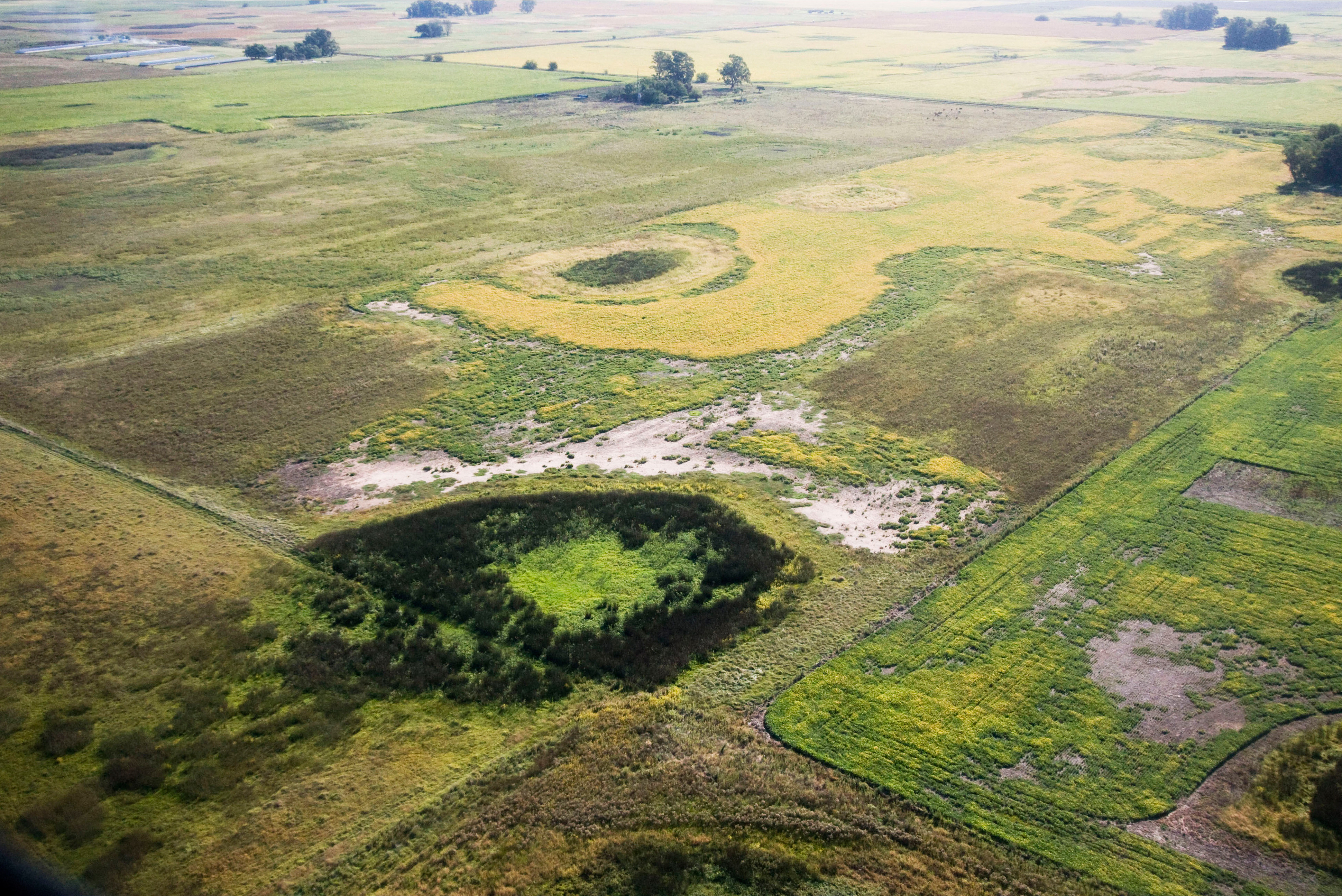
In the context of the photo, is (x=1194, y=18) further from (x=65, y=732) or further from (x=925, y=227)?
(x=65, y=732)

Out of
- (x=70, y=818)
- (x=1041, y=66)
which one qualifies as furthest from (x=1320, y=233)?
(x=1041, y=66)

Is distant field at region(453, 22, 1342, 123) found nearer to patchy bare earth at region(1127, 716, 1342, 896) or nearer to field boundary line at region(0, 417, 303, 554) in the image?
patchy bare earth at region(1127, 716, 1342, 896)

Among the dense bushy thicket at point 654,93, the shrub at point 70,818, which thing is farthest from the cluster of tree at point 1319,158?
the shrub at point 70,818

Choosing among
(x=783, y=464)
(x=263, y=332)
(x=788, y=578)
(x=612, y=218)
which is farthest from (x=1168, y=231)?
(x=263, y=332)

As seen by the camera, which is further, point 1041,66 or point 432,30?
point 432,30

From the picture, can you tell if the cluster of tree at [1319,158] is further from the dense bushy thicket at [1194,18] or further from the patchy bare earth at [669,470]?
the dense bushy thicket at [1194,18]
